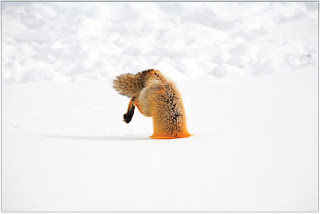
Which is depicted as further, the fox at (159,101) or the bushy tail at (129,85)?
the bushy tail at (129,85)

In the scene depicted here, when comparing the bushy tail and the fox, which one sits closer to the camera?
the fox

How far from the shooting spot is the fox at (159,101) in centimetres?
334

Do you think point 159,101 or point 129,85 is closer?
point 159,101

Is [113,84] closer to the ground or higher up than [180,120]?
higher up

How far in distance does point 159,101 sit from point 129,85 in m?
0.47

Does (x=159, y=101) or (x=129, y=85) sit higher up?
(x=129, y=85)

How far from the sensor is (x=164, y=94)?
3365 millimetres

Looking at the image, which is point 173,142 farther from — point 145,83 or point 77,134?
point 77,134

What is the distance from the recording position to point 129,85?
11.8ft

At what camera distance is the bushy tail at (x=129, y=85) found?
362 centimetres

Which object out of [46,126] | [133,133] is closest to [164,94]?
[133,133]

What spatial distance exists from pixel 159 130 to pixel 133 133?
64 cm

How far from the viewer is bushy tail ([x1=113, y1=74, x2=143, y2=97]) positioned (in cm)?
362

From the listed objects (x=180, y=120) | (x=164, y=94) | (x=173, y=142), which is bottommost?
(x=173, y=142)
